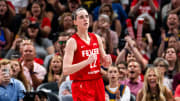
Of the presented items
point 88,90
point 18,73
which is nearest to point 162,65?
point 18,73

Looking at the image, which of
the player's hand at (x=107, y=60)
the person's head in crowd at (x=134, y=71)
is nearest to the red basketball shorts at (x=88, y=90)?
the player's hand at (x=107, y=60)

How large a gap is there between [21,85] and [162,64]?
293 cm

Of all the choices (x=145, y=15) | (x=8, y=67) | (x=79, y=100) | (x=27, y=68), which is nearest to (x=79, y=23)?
(x=79, y=100)

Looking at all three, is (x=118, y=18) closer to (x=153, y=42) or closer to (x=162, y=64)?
(x=153, y=42)

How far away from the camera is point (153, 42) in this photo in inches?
354

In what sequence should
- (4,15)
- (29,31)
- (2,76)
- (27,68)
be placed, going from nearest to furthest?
1. (2,76)
2. (27,68)
3. (29,31)
4. (4,15)

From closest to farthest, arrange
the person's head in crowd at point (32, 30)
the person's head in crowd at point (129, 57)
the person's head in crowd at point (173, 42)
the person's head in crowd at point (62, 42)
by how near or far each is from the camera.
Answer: the person's head in crowd at point (129, 57) < the person's head in crowd at point (62, 42) < the person's head in crowd at point (173, 42) < the person's head in crowd at point (32, 30)

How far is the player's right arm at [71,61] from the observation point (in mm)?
3932

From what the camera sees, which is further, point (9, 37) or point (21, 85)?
point (9, 37)

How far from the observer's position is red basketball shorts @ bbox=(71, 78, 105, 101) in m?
4.18

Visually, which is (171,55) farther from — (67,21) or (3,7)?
(3,7)

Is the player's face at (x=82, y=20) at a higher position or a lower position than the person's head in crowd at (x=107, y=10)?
lower

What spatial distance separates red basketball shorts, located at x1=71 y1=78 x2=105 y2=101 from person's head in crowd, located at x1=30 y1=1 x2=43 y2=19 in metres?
4.86

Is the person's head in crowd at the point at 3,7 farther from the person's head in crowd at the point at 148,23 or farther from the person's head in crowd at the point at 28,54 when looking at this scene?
the person's head in crowd at the point at 148,23
